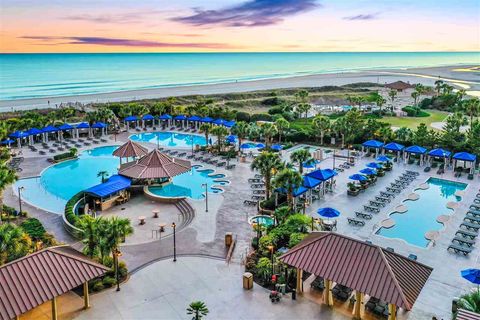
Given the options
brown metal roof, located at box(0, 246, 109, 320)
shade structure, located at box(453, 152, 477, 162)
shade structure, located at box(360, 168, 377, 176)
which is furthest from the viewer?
shade structure, located at box(453, 152, 477, 162)

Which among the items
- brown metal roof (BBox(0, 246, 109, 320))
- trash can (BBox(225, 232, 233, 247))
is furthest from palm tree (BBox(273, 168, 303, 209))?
brown metal roof (BBox(0, 246, 109, 320))

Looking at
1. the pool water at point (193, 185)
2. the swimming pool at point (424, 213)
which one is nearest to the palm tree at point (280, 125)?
the pool water at point (193, 185)

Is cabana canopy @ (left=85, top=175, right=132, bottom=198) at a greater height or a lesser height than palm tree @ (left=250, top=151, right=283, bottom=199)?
lesser

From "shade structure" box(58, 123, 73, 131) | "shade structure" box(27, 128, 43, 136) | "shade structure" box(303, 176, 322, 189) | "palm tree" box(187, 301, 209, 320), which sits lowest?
"palm tree" box(187, 301, 209, 320)

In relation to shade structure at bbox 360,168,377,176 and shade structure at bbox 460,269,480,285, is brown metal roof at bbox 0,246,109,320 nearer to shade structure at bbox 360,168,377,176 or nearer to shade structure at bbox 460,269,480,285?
shade structure at bbox 460,269,480,285

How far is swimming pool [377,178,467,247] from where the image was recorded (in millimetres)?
25828

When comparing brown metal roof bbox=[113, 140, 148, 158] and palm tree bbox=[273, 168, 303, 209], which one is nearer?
palm tree bbox=[273, 168, 303, 209]

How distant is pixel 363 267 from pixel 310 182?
14.2 m

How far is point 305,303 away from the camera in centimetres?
1805

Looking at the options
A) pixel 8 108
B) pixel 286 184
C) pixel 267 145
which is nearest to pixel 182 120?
pixel 267 145

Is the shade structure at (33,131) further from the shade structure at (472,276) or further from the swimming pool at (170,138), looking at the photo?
the shade structure at (472,276)

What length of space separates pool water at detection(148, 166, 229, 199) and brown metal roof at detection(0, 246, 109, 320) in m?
16.2

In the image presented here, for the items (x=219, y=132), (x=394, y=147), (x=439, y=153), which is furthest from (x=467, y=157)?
(x=219, y=132)

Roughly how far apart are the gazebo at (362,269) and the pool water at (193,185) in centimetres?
1612
